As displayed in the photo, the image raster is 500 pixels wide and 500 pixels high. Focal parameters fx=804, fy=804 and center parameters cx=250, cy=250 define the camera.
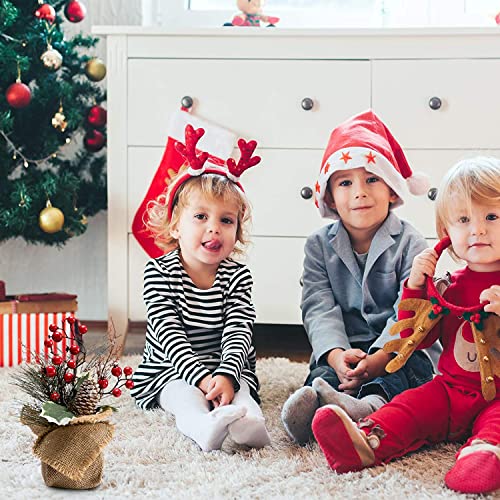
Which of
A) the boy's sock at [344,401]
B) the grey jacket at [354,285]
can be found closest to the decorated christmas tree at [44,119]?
the grey jacket at [354,285]

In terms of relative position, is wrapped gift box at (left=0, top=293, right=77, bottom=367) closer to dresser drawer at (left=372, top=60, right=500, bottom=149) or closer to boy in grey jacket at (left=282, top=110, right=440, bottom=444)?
boy in grey jacket at (left=282, top=110, right=440, bottom=444)

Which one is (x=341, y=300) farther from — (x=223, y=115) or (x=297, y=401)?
(x=223, y=115)

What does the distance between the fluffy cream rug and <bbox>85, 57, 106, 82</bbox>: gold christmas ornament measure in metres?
1.13

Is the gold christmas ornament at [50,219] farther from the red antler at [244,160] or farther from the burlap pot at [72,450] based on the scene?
A: the burlap pot at [72,450]

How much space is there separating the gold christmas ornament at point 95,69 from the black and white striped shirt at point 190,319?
851 mm

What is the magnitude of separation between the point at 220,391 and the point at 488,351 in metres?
0.44

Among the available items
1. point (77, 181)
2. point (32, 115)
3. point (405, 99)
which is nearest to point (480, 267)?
point (405, 99)

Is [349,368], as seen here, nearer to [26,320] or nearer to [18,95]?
[26,320]

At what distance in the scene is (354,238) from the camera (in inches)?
64.1

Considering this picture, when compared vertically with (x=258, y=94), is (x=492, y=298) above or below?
below

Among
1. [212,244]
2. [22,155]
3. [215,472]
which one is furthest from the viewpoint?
[22,155]

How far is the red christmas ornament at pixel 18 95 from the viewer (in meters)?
2.02

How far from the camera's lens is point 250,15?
230 centimetres

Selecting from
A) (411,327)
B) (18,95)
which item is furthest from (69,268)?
(411,327)
